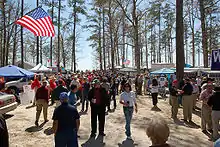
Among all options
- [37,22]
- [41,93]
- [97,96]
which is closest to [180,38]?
[97,96]

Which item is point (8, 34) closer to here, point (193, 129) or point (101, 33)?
point (101, 33)

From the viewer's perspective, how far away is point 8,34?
111ft

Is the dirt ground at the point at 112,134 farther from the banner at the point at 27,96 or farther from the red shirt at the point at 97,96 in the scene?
the banner at the point at 27,96

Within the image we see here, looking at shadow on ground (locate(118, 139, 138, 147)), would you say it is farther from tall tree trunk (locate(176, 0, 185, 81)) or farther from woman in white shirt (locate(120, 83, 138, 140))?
tall tree trunk (locate(176, 0, 185, 81))

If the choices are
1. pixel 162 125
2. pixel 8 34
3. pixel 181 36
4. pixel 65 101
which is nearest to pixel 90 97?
pixel 65 101

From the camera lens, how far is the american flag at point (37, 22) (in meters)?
10.7

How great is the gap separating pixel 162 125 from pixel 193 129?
21.2 ft

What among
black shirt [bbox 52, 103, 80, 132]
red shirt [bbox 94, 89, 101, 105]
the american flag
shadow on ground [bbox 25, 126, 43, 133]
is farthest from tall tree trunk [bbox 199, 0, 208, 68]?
black shirt [bbox 52, 103, 80, 132]

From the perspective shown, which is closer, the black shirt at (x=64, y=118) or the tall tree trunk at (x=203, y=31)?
the black shirt at (x=64, y=118)

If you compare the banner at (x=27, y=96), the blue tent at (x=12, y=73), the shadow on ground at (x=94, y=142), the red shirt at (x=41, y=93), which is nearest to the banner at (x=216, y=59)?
the shadow on ground at (x=94, y=142)

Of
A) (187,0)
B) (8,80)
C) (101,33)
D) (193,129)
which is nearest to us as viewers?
(193,129)

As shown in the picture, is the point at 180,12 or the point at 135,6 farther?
the point at 135,6

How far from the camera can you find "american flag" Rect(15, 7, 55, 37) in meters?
10.7

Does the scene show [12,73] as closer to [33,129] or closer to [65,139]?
[33,129]
